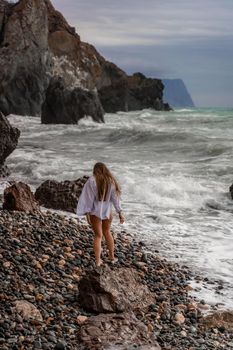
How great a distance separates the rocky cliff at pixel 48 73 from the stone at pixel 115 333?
116 ft

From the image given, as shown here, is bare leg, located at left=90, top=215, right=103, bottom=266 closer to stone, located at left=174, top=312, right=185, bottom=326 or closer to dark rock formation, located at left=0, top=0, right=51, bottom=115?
stone, located at left=174, top=312, right=185, bottom=326

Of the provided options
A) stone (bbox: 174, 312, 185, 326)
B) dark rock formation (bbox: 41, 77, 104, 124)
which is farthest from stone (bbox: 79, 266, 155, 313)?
dark rock formation (bbox: 41, 77, 104, 124)

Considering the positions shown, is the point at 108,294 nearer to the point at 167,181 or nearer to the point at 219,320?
the point at 219,320

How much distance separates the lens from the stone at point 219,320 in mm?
6332

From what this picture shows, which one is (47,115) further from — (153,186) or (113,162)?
(153,186)

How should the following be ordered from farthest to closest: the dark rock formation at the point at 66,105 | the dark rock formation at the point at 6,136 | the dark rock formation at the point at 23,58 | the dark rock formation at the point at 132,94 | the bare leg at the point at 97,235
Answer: the dark rock formation at the point at 132,94 < the dark rock formation at the point at 23,58 < the dark rock formation at the point at 66,105 < the dark rock formation at the point at 6,136 < the bare leg at the point at 97,235

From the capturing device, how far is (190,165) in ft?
62.3

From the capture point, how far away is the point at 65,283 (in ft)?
21.7

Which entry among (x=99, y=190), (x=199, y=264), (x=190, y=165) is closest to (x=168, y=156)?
(x=190, y=165)

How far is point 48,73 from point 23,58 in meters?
4.69

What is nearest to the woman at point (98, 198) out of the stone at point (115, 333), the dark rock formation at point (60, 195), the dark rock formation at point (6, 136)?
the stone at point (115, 333)

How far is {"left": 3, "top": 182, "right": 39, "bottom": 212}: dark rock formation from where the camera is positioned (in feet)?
30.2

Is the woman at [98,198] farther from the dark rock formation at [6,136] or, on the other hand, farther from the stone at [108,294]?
the dark rock formation at [6,136]

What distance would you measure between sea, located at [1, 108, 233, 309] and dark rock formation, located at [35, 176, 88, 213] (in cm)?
90
